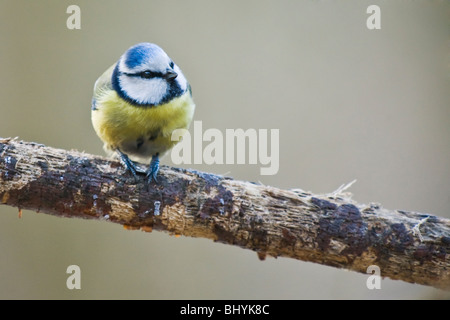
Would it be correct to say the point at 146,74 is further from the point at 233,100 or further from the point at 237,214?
the point at 233,100

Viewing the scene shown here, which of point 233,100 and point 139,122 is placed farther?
point 233,100

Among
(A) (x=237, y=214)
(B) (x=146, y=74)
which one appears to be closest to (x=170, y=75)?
(B) (x=146, y=74)

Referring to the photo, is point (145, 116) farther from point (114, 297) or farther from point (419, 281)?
point (114, 297)

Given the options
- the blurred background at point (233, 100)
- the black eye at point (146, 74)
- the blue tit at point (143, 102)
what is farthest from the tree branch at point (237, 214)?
the blurred background at point (233, 100)

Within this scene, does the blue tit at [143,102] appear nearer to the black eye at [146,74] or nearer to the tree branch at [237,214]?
the black eye at [146,74]

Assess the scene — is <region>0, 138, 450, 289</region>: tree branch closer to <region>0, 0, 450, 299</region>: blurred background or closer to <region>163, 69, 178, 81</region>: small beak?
<region>163, 69, 178, 81</region>: small beak
